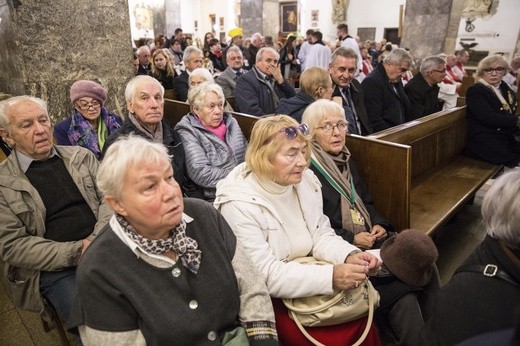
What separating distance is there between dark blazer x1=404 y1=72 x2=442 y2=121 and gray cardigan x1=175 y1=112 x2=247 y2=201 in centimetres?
248

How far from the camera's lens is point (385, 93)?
3.78 metres

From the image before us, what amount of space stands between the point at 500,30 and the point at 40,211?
15.4 metres

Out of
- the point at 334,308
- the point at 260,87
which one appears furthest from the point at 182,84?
the point at 334,308

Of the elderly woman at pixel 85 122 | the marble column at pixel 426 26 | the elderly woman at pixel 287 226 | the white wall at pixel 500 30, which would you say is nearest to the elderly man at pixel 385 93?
the elderly woman at pixel 287 226

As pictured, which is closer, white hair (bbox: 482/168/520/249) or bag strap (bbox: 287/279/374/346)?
white hair (bbox: 482/168/520/249)

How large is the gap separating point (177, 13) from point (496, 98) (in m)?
15.4

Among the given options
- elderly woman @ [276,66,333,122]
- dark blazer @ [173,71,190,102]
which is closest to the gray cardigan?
elderly woman @ [276,66,333,122]

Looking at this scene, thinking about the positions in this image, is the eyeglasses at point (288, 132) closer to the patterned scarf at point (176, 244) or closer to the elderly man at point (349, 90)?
the patterned scarf at point (176, 244)

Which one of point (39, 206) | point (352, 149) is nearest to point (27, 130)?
point (39, 206)

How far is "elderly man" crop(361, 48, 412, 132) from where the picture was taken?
3773 mm

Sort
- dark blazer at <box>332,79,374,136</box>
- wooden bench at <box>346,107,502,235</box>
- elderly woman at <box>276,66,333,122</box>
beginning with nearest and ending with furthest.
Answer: wooden bench at <box>346,107,502,235</box> < elderly woman at <box>276,66,333,122</box> < dark blazer at <box>332,79,374,136</box>

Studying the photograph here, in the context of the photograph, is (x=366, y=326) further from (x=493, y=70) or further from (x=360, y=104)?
(x=493, y=70)

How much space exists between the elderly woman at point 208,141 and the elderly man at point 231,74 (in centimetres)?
178

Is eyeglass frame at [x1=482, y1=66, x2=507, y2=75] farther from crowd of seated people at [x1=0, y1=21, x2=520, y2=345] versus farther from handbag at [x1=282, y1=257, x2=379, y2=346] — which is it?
handbag at [x1=282, y1=257, x2=379, y2=346]
